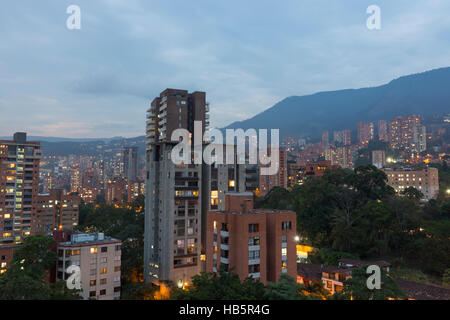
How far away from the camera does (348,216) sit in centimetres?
5691

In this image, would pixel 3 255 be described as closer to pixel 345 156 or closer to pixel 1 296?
pixel 1 296

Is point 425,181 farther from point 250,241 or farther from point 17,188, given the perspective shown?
point 17,188

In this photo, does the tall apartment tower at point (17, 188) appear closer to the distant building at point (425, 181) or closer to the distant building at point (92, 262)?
the distant building at point (92, 262)

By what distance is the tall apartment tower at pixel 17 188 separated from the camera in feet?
243

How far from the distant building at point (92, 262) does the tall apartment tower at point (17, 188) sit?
45.6 m

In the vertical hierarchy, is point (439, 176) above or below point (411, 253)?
above

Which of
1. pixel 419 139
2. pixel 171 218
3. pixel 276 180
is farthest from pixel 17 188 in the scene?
pixel 419 139

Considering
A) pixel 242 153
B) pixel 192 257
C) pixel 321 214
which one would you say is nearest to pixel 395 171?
pixel 321 214

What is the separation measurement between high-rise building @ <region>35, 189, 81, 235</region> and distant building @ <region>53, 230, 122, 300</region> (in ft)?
191

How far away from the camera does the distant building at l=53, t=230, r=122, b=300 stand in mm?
36125

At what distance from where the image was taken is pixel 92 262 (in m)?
36.9

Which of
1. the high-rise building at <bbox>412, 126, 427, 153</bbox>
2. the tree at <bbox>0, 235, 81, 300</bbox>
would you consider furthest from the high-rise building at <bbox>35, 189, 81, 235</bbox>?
the high-rise building at <bbox>412, 126, 427, 153</bbox>

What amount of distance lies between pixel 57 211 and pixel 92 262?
65359 millimetres
